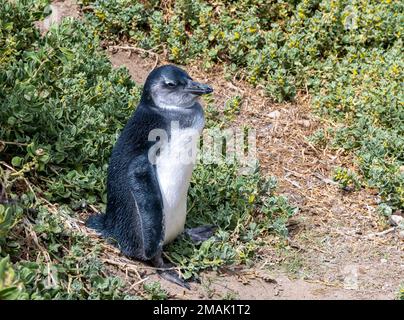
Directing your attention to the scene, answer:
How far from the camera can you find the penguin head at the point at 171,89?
4.60 m

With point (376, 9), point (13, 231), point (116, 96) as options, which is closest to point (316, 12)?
point (376, 9)

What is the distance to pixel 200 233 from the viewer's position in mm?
5004

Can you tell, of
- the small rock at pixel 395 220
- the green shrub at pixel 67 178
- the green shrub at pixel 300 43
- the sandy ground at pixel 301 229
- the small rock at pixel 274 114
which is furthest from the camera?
the small rock at pixel 274 114

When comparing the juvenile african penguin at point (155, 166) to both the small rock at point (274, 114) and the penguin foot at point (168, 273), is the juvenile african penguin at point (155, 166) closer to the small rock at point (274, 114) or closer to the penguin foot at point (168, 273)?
the penguin foot at point (168, 273)

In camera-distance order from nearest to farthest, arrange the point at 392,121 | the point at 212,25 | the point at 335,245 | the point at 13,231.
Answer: the point at 13,231 < the point at 335,245 < the point at 392,121 < the point at 212,25

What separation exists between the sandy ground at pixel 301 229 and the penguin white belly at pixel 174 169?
355mm

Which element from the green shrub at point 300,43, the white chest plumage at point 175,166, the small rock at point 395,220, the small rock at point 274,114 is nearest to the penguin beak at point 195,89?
the white chest plumage at point 175,166

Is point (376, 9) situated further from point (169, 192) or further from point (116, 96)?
point (169, 192)

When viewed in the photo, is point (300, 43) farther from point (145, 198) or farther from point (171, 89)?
point (145, 198)

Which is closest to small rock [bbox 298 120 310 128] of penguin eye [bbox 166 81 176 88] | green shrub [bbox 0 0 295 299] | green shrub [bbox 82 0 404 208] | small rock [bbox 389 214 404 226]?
green shrub [bbox 82 0 404 208]

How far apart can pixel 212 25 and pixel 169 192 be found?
2504 millimetres

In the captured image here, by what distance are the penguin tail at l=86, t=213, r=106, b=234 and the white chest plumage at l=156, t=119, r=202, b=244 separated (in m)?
0.35

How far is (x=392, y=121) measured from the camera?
619cm

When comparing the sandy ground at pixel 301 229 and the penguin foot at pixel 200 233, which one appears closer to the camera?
the sandy ground at pixel 301 229
